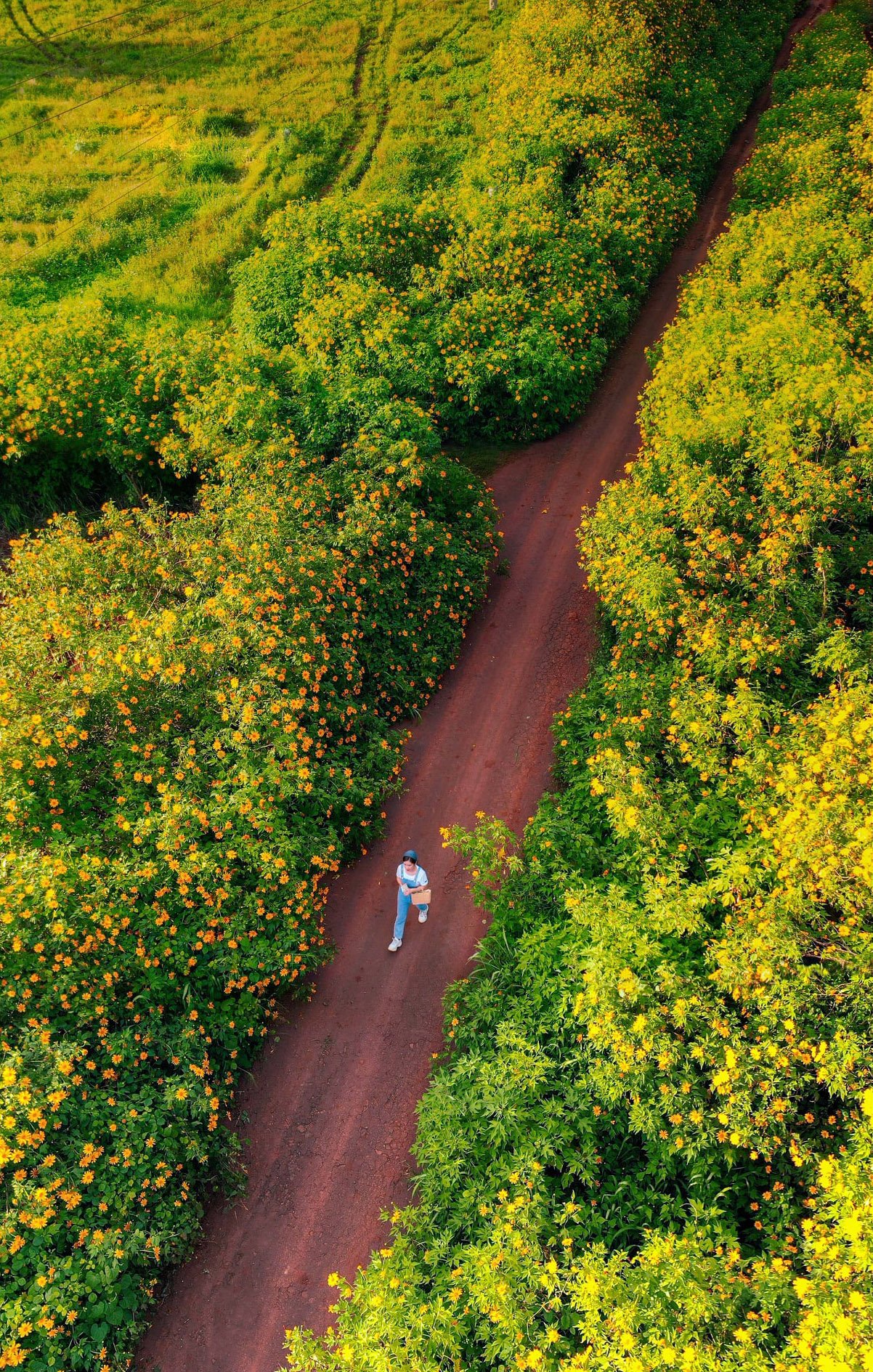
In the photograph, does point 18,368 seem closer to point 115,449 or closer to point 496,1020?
point 115,449

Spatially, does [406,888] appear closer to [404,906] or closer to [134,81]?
[404,906]

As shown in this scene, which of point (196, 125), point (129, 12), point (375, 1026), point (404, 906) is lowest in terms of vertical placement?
point (375, 1026)

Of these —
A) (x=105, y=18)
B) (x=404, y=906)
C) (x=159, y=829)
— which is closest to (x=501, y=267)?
(x=404, y=906)

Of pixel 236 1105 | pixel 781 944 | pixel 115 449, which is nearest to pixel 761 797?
pixel 781 944

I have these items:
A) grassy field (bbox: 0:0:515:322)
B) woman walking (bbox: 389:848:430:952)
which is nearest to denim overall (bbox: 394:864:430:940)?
woman walking (bbox: 389:848:430:952)

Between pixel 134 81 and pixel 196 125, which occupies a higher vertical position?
pixel 134 81
